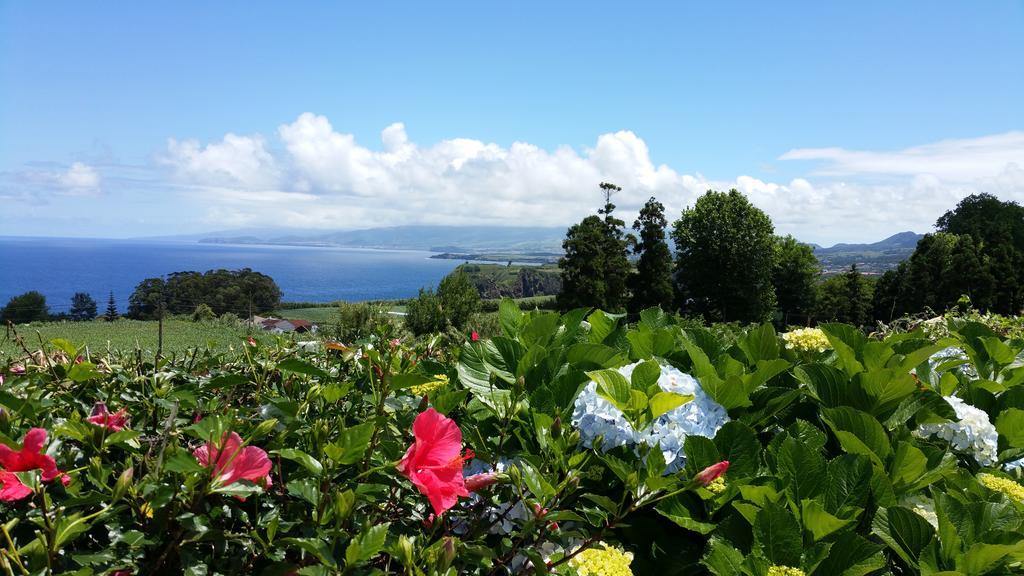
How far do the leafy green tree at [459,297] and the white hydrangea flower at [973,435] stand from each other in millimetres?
29133

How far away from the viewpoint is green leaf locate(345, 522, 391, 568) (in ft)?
2.90

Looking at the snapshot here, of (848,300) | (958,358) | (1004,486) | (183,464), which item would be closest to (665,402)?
(1004,486)

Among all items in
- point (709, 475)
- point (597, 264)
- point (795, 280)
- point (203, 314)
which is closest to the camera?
point (709, 475)

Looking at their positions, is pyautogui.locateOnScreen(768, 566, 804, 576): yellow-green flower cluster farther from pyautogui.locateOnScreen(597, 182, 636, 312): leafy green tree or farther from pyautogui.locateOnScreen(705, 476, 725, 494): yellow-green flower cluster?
pyautogui.locateOnScreen(597, 182, 636, 312): leafy green tree

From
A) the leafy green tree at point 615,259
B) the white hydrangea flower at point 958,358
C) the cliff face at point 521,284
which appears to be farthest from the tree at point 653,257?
the cliff face at point 521,284

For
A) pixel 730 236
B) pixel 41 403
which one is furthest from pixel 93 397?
pixel 730 236

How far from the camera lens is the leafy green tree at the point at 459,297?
31391mm

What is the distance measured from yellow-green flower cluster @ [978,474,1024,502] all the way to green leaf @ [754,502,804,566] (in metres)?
0.60

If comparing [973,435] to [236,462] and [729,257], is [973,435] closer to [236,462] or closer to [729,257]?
[236,462]

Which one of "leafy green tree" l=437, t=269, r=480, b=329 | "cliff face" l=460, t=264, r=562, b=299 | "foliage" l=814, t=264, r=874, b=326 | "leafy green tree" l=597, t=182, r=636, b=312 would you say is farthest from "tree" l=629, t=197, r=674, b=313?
"cliff face" l=460, t=264, r=562, b=299

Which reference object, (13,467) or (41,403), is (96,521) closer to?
(13,467)

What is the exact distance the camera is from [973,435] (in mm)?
1595

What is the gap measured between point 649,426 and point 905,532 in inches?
21.1

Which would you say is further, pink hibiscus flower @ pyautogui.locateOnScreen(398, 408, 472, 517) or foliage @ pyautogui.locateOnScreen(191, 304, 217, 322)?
foliage @ pyautogui.locateOnScreen(191, 304, 217, 322)
